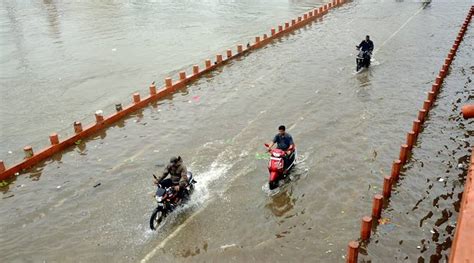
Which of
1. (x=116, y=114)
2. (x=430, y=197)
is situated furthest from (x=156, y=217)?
(x=116, y=114)

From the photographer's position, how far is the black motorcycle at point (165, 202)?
861 centimetres

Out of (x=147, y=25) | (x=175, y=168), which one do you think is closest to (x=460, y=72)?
(x=175, y=168)

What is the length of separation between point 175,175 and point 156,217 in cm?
97

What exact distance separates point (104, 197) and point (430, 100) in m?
10.1

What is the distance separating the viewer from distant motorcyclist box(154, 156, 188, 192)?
905cm

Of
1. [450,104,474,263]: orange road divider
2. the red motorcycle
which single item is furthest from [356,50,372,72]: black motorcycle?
[450,104,474,263]: orange road divider

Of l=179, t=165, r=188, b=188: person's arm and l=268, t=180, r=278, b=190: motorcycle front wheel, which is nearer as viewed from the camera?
l=179, t=165, r=188, b=188: person's arm

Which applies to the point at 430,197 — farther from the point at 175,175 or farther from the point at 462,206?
the point at 175,175

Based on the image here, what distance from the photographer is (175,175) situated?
9.20 meters

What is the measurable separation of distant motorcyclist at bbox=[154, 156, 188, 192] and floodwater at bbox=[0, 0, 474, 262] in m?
0.73

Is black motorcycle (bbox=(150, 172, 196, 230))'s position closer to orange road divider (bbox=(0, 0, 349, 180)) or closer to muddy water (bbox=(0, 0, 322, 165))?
orange road divider (bbox=(0, 0, 349, 180))

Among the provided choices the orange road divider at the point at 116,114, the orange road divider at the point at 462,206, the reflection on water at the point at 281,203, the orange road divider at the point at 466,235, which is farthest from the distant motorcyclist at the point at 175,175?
the orange road divider at the point at 466,235

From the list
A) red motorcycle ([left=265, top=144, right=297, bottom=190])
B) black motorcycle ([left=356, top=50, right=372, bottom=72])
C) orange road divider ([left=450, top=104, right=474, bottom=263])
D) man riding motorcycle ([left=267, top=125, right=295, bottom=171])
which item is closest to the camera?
orange road divider ([left=450, top=104, right=474, bottom=263])

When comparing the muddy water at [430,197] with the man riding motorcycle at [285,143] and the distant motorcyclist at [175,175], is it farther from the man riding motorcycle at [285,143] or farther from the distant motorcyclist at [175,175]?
the distant motorcyclist at [175,175]
